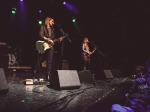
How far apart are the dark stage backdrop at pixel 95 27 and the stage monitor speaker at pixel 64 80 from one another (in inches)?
213

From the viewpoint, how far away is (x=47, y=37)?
4.23 m

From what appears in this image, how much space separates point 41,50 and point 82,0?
5.47m

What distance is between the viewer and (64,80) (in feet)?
9.76

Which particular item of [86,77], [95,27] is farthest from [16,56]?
[86,77]

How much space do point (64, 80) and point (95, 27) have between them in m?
6.88

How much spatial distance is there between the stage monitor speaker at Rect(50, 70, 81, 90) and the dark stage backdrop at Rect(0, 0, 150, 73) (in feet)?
17.8

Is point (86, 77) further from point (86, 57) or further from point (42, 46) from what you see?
point (86, 57)

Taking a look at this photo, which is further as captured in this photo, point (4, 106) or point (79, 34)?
point (79, 34)

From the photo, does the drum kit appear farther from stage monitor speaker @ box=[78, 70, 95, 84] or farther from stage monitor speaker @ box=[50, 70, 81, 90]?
stage monitor speaker @ box=[50, 70, 81, 90]

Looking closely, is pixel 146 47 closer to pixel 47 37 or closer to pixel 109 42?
pixel 109 42

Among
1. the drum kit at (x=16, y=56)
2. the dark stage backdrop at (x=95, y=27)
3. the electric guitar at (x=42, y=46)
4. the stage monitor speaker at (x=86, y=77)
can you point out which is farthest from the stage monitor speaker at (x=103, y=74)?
the drum kit at (x=16, y=56)

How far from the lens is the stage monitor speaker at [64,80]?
2890 millimetres

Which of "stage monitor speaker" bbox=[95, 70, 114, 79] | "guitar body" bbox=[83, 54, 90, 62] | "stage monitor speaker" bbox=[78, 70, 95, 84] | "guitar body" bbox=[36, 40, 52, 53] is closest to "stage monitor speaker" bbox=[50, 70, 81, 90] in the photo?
"stage monitor speaker" bbox=[78, 70, 95, 84]

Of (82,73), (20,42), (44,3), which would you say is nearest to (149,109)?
(82,73)
